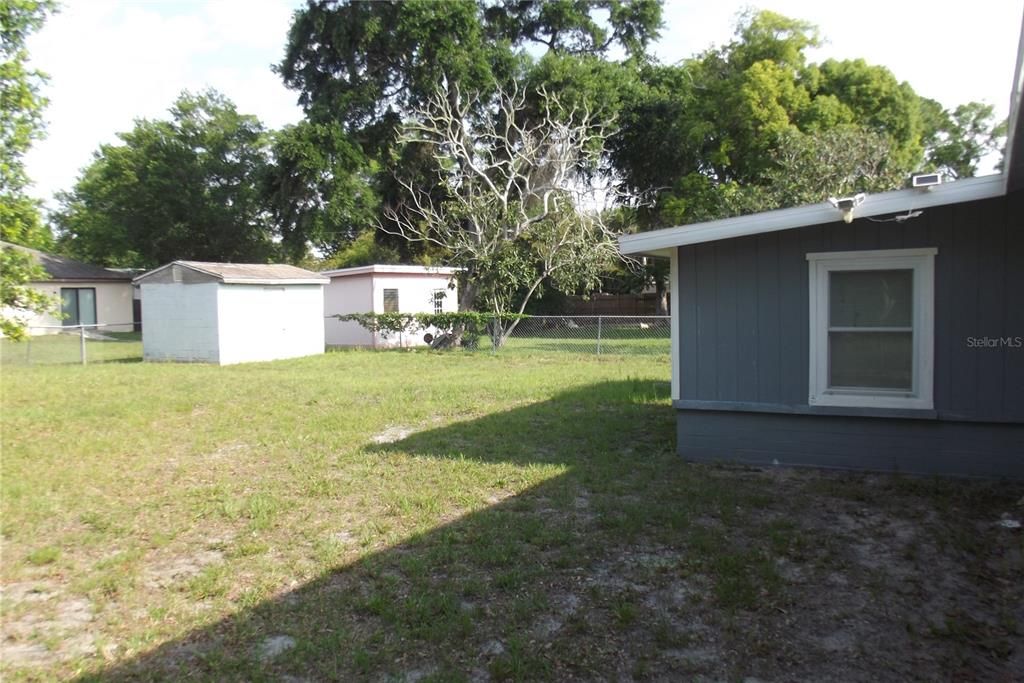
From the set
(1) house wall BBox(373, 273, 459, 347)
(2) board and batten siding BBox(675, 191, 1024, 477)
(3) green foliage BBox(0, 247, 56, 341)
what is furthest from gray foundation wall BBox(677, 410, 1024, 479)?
(1) house wall BBox(373, 273, 459, 347)

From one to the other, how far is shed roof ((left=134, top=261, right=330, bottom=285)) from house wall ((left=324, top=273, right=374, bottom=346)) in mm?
3713

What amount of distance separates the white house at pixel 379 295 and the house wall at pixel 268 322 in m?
3.23

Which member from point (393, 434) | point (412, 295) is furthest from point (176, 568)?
point (412, 295)

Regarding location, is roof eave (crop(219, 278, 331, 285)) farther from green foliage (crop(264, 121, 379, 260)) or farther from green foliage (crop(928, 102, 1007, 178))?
green foliage (crop(928, 102, 1007, 178))

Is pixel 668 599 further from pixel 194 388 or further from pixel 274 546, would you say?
pixel 194 388

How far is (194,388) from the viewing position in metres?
11.8

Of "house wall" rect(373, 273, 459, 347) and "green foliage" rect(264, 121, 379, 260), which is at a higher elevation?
"green foliage" rect(264, 121, 379, 260)

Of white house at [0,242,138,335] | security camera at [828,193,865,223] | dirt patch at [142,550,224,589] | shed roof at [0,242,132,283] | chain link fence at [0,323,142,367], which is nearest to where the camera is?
dirt patch at [142,550,224,589]

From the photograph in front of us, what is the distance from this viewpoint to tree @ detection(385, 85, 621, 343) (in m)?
19.6

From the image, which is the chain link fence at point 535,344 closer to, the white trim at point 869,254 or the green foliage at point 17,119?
the green foliage at point 17,119

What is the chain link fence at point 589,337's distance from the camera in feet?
56.9

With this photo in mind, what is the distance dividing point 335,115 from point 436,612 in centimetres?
2190

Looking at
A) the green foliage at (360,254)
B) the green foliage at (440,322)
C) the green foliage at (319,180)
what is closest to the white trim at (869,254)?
the green foliage at (440,322)

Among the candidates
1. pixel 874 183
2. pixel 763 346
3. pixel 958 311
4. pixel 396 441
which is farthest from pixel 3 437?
pixel 874 183
